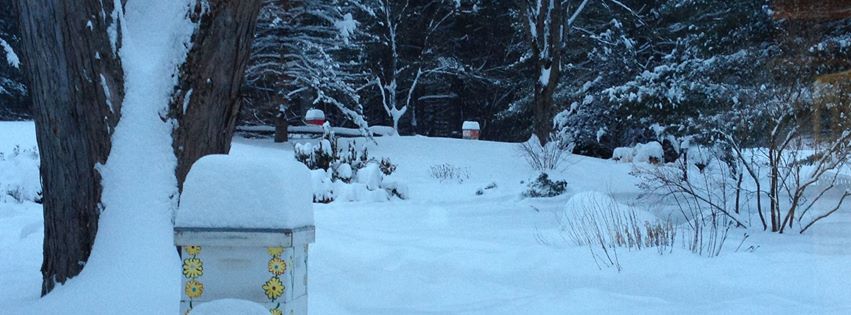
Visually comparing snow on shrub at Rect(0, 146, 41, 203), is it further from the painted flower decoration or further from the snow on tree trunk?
the snow on tree trunk

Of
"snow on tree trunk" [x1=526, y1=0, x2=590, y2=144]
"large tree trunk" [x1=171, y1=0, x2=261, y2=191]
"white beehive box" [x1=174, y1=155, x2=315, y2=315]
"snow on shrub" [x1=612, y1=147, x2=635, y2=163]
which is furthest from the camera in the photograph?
"snow on tree trunk" [x1=526, y1=0, x2=590, y2=144]

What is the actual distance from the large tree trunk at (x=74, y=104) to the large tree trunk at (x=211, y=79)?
0.35m

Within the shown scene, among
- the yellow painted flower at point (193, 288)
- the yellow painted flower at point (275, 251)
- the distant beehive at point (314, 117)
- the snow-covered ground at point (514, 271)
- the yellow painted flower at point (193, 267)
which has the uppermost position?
the distant beehive at point (314, 117)

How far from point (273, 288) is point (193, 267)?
0.92ft

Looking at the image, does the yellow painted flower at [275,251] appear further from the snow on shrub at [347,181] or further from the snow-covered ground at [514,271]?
the snow on shrub at [347,181]

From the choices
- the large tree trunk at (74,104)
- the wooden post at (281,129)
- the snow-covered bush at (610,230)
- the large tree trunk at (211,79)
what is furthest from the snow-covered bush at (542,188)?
the wooden post at (281,129)

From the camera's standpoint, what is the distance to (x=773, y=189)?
676cm

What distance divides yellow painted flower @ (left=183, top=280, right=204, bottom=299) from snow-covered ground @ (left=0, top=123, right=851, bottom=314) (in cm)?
132

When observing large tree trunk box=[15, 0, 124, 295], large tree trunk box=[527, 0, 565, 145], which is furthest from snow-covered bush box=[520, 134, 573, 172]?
large tree trunk box=[15, 0, 124, 295]

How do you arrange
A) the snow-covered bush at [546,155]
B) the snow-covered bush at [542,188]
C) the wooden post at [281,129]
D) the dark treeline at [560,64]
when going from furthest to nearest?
the wooden post at [281,129], the snow-covered bush at [546,155], the dark treeline at [560,64], the snow-covered bush at [542,188]

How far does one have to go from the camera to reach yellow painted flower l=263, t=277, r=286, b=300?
7.82 feet

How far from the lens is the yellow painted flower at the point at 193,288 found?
242 centimetres

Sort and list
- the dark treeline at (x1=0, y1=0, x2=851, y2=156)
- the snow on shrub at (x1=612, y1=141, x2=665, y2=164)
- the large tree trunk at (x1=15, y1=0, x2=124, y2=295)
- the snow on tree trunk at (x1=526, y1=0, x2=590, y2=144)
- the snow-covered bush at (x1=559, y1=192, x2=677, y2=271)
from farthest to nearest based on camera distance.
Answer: the snow on tree trunk at (x1=526, y1=0, x2=590, y2=144), the snow on shrub at (x1=612, y1=141, x2=665, y2=164), the dark treeline at (x1=0, y1=0, x2=851, y2=156), the snow-covered bush at (x1=559, y1=192, x2=677, y2=271), the large tree trunk at (x1=15, y1=0, x2=124, y2=295)

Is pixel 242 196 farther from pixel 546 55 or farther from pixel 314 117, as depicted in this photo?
pixel 546 55
